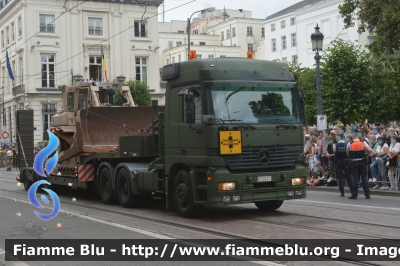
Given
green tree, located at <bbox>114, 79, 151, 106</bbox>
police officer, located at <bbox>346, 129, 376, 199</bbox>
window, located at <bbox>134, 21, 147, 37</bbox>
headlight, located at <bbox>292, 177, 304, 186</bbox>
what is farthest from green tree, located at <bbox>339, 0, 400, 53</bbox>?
window, located at <bbox>134, 21, 147, 37</bbox>

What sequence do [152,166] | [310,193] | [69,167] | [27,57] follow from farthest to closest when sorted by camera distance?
[27,57], [310,193], [69,167], [152,166]

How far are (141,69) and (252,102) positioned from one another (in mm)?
45412

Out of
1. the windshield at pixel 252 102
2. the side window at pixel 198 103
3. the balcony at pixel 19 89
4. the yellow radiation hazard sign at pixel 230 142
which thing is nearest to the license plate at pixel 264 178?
the yellow radiation hazard sign at pixel 230 142

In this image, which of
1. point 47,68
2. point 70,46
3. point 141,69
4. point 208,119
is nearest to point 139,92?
point 141,69

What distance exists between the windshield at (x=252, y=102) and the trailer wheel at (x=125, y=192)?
3790 mm

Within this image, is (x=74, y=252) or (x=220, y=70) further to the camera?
(x=220, y=70)

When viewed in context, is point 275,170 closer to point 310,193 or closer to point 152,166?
point 152,166

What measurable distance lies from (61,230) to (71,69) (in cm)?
4298

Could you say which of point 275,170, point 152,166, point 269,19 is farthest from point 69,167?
point 269,19

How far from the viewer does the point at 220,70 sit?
11945mm

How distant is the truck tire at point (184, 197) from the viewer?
12242 millimetres

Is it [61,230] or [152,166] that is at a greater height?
[152,166]

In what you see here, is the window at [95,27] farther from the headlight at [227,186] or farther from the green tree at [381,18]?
the headlight at [227,186]

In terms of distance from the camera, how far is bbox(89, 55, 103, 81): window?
180 feet
